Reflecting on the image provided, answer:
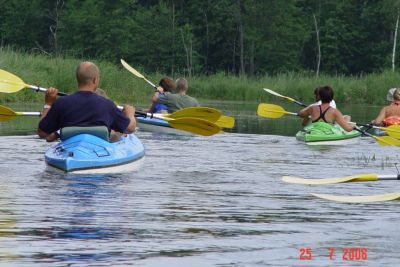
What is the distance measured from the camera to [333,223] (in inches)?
346

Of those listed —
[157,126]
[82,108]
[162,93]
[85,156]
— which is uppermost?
[82,108]

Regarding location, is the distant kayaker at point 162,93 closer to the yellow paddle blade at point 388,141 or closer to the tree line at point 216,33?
the yellow paddle blade at point 388,141

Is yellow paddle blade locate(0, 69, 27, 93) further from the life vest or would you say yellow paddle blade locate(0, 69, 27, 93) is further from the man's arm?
the life vest

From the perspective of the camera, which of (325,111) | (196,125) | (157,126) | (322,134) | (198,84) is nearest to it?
(196,125)

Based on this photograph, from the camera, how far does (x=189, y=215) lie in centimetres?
911

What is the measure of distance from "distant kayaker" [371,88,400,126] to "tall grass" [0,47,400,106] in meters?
11.5

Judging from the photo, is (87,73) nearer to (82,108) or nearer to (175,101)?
(82,108)

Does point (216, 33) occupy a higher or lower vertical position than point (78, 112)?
lower

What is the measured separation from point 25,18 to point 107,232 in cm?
5547

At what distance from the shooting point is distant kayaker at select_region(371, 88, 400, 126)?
20.4m

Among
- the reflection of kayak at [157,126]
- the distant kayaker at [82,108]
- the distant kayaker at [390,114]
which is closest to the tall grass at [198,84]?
the reflection of kayak at [157,126]

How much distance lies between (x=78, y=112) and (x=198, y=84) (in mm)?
34271
